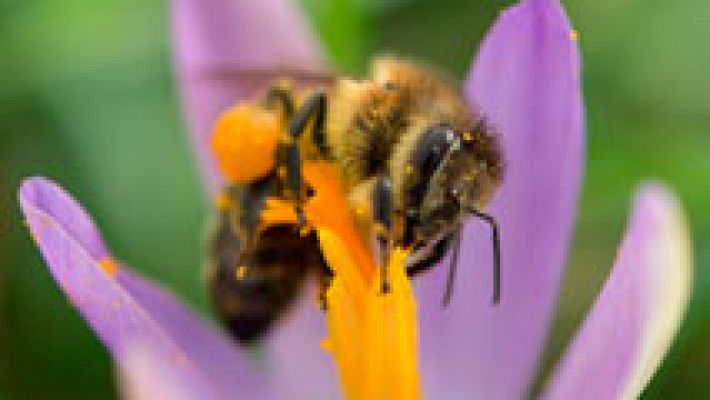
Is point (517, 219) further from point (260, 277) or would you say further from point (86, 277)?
point (86, 277)

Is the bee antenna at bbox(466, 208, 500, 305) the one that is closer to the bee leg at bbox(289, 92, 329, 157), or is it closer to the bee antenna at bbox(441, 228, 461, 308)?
the bee antenna at bbox(441, 228, 461, 308)

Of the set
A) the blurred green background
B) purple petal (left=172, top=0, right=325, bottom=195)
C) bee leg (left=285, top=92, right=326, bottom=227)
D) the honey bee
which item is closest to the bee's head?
the honey bee

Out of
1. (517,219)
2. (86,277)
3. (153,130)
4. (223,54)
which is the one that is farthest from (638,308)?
(153,130)

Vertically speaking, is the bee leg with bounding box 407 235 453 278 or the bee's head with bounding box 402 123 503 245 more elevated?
the bee's head with bounding box 402 123 503 245

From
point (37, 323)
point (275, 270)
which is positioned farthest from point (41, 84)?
point (275, 270)

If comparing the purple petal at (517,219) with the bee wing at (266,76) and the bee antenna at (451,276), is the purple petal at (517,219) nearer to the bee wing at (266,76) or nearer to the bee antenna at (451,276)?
the bee antenna at (451,276)

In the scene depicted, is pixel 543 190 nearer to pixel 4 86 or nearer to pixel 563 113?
pixel 563 113
